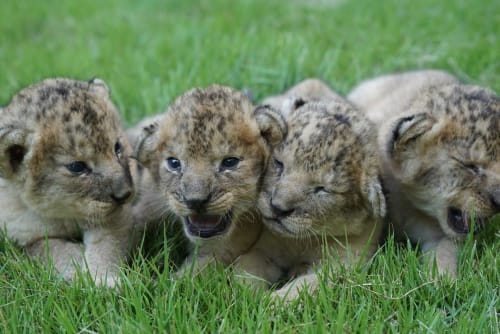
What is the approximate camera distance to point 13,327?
3525 mm

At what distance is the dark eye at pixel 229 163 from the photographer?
409cm

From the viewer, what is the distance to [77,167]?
418cm

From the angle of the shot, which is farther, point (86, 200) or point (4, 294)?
point (86, 200)

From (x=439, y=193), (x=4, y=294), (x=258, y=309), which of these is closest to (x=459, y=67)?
(x=439, y=193)

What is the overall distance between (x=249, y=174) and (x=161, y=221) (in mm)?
891

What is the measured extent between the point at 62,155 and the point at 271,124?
128cm

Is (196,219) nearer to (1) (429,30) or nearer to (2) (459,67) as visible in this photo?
(2) (459,67)

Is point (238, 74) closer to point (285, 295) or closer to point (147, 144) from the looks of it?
point (147, 144)

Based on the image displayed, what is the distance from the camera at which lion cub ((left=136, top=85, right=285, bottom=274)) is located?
4.00 meters

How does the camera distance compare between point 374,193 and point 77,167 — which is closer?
point 374,193

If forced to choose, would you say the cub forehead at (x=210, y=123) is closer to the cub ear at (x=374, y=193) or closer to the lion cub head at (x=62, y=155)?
the lion cub head at (x=62, y=155)

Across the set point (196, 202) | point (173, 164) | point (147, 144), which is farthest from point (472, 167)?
point (147, 144)

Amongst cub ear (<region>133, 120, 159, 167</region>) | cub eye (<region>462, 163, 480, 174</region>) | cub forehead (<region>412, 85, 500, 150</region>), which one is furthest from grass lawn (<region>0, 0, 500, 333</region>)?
cub forehead (<region>412, 85, 500, 150</region>)

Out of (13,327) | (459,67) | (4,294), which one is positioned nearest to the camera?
(13,327)
